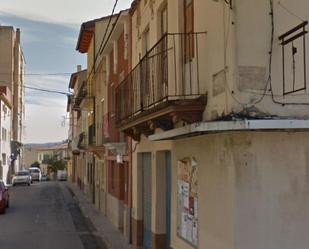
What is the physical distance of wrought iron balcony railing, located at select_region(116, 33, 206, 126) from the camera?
27.3 ft

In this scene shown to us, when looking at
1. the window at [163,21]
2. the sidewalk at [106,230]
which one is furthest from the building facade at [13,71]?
the window at [163,21]

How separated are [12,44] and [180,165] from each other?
68528 millimetres

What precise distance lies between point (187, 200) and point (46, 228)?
13.6m

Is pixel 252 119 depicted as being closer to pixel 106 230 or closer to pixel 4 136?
pixel 106 230

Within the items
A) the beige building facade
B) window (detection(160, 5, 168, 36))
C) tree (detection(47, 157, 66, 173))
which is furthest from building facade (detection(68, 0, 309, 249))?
tree (detection(47, 157, 66, 173))

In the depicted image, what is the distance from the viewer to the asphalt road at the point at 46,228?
17.8 meters

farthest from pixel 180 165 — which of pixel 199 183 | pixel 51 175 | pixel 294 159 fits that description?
pixel 51 175

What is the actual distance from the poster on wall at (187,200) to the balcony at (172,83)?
79 cm

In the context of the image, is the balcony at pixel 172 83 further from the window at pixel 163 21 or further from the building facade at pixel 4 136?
the building facade at pixel 4 136

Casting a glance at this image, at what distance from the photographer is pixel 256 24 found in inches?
273

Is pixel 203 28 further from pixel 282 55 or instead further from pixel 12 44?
pixel 12 44

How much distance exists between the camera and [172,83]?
9469 millimetres

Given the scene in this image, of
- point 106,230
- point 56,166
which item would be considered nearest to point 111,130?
point 106,230

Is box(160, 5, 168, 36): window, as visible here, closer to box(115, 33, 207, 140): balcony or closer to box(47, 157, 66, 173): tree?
box(115, 33, 207, 140): balcony
